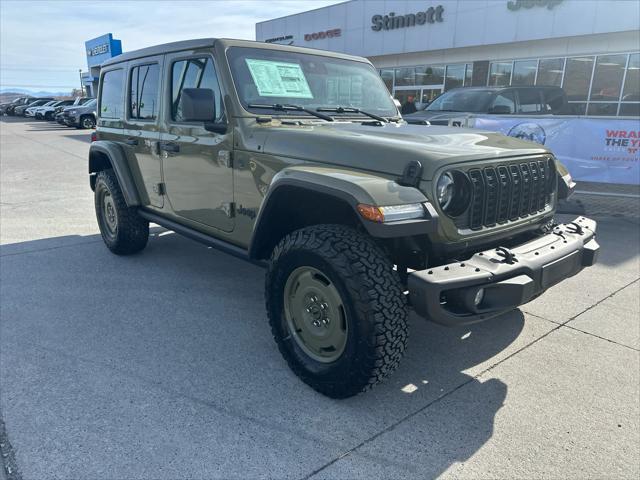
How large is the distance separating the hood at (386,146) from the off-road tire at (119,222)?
2401mm

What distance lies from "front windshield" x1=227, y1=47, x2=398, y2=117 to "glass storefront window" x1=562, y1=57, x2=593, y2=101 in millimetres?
15359

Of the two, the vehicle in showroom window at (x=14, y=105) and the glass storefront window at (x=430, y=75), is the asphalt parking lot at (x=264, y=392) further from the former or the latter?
the vehicle in showroom window at (x=14, y=105)

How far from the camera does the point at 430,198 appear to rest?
2416 mm

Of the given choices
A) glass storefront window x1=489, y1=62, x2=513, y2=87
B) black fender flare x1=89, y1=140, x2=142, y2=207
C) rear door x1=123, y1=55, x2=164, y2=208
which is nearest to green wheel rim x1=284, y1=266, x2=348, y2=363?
rear door x1=123, y1=55, x2=164, y2=208

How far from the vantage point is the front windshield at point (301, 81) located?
329 cm

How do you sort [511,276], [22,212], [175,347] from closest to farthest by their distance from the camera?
[511,276], [175,347], [22,212]

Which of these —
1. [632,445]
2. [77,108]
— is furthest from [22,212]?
[77,108]

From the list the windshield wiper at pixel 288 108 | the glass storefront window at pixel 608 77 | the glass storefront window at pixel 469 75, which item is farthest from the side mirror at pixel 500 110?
the glass storefront window at pixel 469 75

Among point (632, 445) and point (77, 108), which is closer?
point (632, 445)

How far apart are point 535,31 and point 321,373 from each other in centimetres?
1726

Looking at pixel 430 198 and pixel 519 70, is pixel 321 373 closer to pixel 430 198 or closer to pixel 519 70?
pixel 430 198

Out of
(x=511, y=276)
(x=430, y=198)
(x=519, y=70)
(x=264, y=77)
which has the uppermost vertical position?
(x=519, y=70)

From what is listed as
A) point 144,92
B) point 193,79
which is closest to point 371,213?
point 193,79

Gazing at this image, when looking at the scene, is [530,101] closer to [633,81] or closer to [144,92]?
[633,81]
